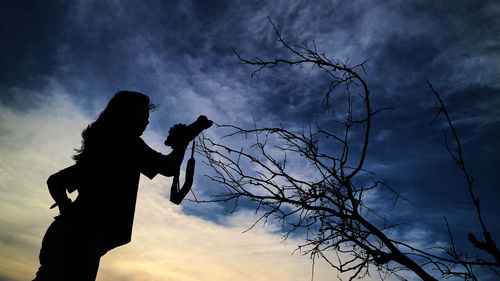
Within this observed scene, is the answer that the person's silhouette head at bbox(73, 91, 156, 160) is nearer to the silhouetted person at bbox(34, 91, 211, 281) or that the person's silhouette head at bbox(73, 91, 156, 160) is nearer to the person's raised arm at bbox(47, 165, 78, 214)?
the silhouetted person at bbox(34, 91, 211, 281)

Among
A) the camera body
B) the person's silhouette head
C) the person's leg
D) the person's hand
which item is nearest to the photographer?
the person's leg

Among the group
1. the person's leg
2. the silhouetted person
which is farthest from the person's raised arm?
the person's leg

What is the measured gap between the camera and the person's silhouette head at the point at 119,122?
1.72 m

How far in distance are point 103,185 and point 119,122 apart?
1.44ft

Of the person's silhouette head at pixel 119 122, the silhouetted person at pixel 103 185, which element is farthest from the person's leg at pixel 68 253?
the person's silhouette head at pixel 119 122

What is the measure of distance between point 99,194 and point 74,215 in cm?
16

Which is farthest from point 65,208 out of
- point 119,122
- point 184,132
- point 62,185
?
point 184,132

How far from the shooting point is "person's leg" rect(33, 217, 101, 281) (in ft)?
4.33

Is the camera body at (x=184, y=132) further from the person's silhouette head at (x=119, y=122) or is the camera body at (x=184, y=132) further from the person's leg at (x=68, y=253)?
the person's leg at (x=68, y=253)

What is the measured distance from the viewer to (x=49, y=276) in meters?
1.30

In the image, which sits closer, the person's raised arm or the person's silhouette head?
the person's raised arm

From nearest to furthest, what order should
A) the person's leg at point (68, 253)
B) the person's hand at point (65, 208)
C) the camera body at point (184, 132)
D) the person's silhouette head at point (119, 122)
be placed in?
the person's leg at point (68, 253), the person's hand at point (65, 208), the person's silhouette head at point (119, 122), the camera body at point (184, 132)

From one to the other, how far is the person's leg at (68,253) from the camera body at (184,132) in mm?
774

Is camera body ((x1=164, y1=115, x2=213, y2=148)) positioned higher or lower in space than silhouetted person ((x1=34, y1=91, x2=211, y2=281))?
higher
